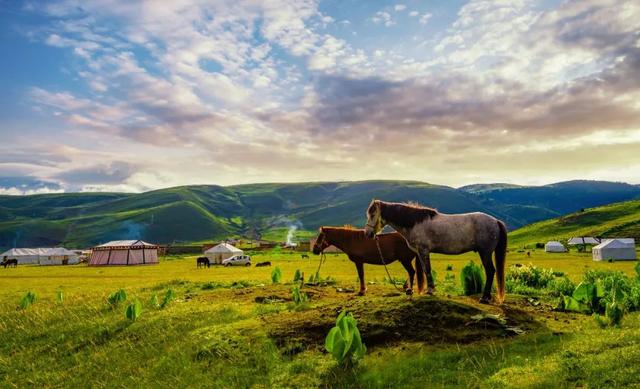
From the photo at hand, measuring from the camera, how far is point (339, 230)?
16.4m

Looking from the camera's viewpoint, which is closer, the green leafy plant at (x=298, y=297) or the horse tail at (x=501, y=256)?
the horse tail at (x=501, y=256)

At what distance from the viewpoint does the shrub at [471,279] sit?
49.3ft

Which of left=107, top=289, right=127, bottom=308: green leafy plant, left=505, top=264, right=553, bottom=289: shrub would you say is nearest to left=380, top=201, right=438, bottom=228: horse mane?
left=505, top=264, right=553, bottom=289: shrub

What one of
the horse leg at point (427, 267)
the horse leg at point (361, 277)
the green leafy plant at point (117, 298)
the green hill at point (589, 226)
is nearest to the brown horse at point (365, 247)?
the horse leg at point (361, 277)

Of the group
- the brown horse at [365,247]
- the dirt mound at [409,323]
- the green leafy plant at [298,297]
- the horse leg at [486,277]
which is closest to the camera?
the dirt mound at [409,323]

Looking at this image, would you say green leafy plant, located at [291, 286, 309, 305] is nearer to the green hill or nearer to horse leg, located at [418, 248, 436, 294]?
horse leg, located at [418, 248, 436, 294]

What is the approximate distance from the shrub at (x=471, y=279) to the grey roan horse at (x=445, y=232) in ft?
5.09

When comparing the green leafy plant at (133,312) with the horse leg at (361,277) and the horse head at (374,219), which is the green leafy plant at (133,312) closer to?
the horse leg at (361,277)

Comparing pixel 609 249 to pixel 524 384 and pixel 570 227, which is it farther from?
pixel 570 227

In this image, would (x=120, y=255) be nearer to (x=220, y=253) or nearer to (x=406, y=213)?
(x=220, y=253)

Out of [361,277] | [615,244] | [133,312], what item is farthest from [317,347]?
[615,244]

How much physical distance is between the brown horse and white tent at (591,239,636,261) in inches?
2666

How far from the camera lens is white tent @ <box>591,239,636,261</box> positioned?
6919 cm

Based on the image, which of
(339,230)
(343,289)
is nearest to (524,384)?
(339,230)
